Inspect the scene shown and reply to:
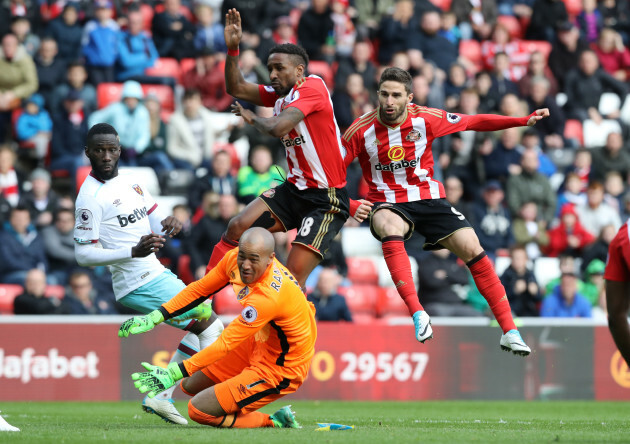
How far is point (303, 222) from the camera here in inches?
356

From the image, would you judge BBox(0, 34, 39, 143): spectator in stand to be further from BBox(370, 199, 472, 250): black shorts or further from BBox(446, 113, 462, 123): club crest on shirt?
BBox(446, 113, 462, 123): club crest on shirt

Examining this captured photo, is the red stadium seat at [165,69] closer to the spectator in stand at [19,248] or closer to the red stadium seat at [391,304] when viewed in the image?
the spectator in stand at [19,248]

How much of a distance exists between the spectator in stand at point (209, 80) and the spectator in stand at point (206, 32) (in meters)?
0.77

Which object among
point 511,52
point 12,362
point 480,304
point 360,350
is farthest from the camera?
point 511,52

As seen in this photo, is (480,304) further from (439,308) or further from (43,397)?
(43,397)

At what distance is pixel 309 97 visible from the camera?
28.9 feet

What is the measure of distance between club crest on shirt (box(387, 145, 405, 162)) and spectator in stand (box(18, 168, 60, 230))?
6.63 m

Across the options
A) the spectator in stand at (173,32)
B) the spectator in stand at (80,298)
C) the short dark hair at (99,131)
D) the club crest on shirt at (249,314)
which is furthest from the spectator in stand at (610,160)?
the club crest on shirt at (249,314)

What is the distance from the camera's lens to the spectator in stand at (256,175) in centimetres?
1473

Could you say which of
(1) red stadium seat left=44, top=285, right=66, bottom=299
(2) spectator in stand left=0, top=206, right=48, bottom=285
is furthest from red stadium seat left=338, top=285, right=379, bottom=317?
(2) spectator in stand left=0, top=206, right=48, bottom=285

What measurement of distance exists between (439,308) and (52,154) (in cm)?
638

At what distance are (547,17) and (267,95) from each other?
1250cm

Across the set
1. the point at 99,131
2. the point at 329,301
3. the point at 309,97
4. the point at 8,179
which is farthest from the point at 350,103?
the point at 99,131

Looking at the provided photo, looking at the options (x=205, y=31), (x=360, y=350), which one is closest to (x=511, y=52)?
(x=205, y=31)
